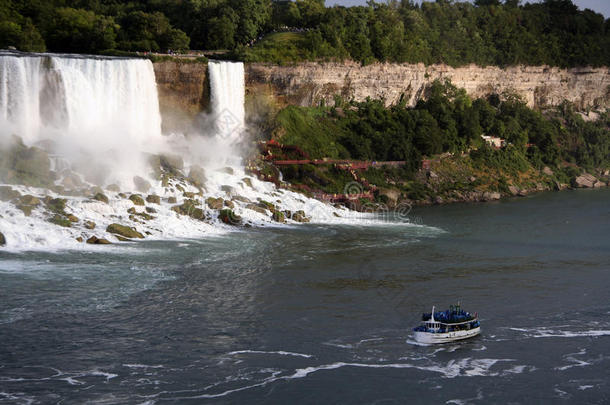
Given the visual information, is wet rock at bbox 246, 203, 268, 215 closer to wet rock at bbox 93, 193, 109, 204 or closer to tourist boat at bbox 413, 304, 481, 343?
wet rock at bbox 93, 193, 109, 204

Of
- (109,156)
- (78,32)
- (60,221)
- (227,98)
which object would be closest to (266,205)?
(109,156)

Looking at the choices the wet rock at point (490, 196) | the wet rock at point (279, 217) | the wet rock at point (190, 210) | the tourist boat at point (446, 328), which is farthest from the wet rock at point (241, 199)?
the tourist boat at point (446, 328)

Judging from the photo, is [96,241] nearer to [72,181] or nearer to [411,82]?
[72,181]

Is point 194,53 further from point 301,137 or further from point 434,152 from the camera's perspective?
point 434,152

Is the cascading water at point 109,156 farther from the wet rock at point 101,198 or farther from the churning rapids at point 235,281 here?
the wet rock at point 101,198

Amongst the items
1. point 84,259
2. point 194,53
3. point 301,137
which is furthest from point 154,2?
point 84,259

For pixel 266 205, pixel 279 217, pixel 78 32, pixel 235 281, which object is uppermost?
pixel 78 32

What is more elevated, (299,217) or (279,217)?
(279,217)
